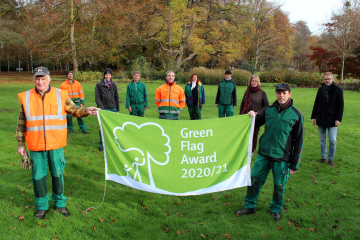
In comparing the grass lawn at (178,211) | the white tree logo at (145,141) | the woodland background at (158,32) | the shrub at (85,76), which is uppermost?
the woodland background at (158,32)

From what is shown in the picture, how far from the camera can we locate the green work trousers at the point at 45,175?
420cm

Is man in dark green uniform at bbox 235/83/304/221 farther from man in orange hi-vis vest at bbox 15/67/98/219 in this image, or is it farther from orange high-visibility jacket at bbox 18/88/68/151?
orange high-visibility jacket at bbox 18/88/68/151

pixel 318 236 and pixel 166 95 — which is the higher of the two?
pixel 166 95

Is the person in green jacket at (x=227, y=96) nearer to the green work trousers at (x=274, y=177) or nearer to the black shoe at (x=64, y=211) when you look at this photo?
the green work trousers at (x=274, y=177)

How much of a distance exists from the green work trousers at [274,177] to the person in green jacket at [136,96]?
4947mm

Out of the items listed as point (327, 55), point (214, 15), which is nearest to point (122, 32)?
point (214, 15)

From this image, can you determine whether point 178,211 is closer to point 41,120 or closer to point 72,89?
point 41,120

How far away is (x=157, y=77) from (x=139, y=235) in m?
33.3

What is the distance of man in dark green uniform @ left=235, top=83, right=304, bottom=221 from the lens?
4199 millimetres

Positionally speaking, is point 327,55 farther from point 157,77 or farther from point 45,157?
point 45,157

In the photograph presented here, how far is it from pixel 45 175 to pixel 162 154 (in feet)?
6.35

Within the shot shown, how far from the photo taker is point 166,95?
760cm

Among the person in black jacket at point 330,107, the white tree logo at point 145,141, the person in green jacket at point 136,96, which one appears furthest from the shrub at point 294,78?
the white tree logo at point 145,141

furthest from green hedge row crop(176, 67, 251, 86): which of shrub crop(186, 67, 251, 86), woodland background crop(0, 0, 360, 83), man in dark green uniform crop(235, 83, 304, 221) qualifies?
man in dark green uniform crop(235, 83, 304, 221)
